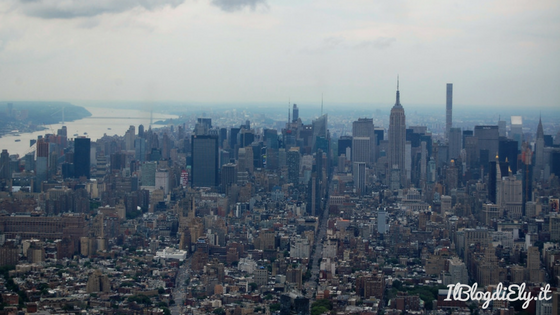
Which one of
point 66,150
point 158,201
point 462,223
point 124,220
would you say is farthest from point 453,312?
point 66,150

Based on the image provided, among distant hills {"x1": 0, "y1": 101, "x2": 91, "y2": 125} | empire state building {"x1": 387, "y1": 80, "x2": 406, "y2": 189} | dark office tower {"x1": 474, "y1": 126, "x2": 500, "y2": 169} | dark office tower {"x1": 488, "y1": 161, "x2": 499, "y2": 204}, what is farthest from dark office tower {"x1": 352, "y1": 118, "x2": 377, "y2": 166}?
distant hills {"x1": 0, "y1": 101, "x2": 91, "y2": 125}

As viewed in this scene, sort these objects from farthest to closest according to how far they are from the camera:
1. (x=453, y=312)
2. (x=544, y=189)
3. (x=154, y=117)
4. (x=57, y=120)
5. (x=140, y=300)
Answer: (x=154, y=117) < (x=57, y=120) < (x=544, y=189) < (x=140, y=300) < (x=453, y=312)

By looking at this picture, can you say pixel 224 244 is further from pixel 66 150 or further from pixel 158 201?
pixel 66 150

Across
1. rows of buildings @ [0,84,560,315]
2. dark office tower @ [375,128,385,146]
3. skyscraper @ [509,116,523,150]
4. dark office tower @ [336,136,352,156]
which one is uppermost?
A: skyscraper @ [509,116,523,150]

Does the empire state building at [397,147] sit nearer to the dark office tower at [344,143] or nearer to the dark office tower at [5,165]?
the dark office tower at [344,143]

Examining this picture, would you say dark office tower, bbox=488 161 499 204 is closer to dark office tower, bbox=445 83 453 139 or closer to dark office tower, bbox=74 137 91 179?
dark office tower, bbox=445 83 453 139

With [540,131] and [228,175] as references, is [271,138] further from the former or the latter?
[540,131]

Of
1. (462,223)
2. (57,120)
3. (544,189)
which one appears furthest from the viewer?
(57,120)

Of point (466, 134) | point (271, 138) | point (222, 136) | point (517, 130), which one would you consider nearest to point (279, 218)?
point (517, 130)
